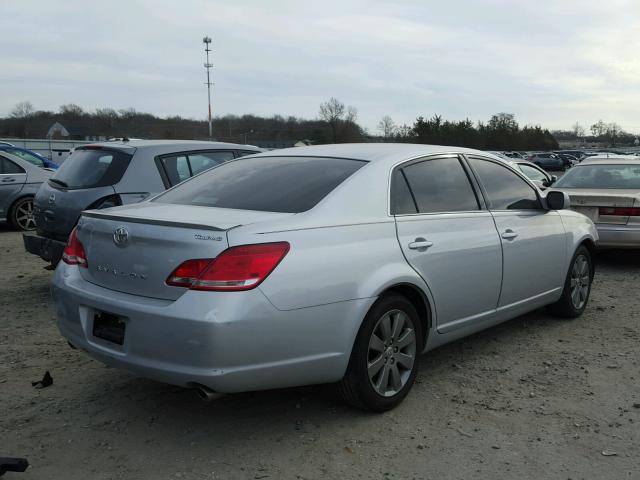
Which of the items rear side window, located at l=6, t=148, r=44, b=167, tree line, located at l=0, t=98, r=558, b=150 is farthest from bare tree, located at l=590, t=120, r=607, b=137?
rear side window, located at l=6, t=148, r=44, b=167

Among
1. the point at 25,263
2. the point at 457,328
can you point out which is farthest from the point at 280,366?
the point at 25,263

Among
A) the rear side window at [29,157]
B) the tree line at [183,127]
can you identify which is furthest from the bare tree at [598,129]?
the rear side window at [29,157]

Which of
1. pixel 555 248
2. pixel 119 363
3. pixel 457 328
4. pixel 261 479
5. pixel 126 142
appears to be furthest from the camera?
pixel 126 142

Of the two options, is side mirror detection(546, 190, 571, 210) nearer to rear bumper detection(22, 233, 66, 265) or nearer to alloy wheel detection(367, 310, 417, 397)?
alloy wheel detection(367, 310, 417, 397)

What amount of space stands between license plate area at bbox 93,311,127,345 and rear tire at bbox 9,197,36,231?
9.43m

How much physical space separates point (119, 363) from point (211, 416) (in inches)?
27.7

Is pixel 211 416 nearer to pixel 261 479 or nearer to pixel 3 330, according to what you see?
pixel 261 479

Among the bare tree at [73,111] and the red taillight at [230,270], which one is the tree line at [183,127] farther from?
the red taillight at [230,270]

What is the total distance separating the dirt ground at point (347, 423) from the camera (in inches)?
121

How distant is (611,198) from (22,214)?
32.7 ft

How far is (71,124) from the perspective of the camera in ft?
185

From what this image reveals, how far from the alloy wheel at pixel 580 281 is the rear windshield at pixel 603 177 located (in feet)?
9.69

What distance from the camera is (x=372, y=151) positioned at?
4145mm

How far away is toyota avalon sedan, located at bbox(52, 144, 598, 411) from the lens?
2.98 m
